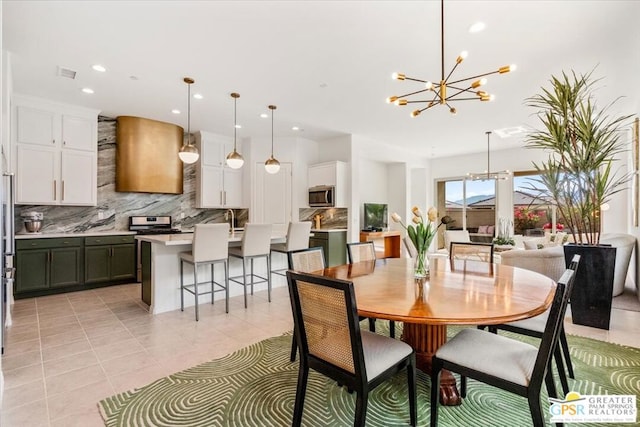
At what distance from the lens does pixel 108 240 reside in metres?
4.89

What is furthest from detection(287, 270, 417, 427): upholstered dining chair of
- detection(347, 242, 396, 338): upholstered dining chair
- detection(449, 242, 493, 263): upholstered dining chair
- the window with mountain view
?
the window with mountain view

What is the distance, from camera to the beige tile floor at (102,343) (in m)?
1.97

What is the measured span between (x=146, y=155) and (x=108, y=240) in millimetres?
1546

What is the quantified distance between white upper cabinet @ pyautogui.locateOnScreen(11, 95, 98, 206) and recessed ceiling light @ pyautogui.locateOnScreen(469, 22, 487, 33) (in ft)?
17.6

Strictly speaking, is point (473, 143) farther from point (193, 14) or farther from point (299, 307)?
point (299, 307)

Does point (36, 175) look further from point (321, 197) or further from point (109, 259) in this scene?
point (321, 197)

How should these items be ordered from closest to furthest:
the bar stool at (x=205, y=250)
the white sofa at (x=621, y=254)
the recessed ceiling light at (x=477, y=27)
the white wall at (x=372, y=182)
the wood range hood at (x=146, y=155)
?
1. the recessed ceiling light at (x=477, y=27)
2. the bar stool at (x=205, y=250)
3. the white sofa at (x=621, y=254)
4. the wood range hood at (x=146, y=155)
5. the white wall at (x=372, y=182)

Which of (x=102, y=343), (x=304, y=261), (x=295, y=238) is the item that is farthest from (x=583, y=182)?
(x=102, y=343)

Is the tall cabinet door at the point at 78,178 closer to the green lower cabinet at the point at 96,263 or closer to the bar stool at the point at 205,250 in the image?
the green lower cabinet at the point at 96,263

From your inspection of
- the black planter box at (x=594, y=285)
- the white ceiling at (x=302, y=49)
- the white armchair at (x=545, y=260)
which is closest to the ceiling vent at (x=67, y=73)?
the white ceiling at (x=302, y=49)

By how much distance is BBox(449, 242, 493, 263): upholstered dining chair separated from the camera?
9.78 ft

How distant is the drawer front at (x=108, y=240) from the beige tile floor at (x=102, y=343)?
841mm

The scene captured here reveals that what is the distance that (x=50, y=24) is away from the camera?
2656mm

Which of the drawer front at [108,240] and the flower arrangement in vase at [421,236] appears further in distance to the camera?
the drawer front at [108,240]
